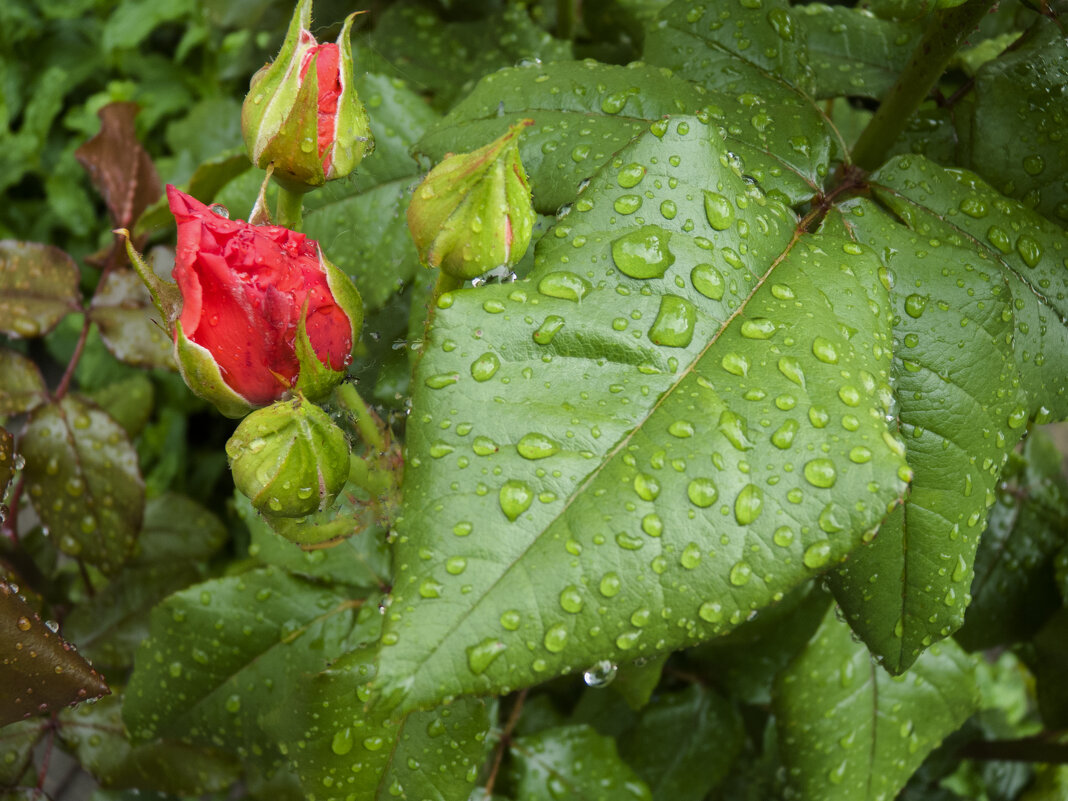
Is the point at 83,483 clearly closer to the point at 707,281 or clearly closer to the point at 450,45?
the point at 450,45

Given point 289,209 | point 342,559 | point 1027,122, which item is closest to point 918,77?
point 1027,122

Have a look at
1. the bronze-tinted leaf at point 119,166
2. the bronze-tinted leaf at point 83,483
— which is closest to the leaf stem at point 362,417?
the bronze-tinted leaf at point 83,483

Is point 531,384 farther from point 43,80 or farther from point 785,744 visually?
point 43,80

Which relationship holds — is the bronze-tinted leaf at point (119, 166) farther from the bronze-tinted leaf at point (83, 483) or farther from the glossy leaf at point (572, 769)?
the glossy leaf at point (572, 769)

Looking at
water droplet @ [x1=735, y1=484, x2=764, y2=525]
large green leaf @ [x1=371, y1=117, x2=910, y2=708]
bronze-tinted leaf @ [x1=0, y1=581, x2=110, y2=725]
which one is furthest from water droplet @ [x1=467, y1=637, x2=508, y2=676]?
bronze-tinted leaf @ [x1=0, y1=581, x2=110, y2=725]

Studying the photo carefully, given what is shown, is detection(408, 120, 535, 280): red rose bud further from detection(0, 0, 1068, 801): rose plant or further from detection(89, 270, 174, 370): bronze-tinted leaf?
detection(89, 270, 174, 370): bronze-tinted leaf

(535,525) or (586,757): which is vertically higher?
(535,525)

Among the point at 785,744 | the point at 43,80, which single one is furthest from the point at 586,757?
the point at 43,80
